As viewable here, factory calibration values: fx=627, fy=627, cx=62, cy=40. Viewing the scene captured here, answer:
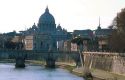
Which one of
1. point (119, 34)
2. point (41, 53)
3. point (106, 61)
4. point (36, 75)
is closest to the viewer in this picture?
point (119, 34)

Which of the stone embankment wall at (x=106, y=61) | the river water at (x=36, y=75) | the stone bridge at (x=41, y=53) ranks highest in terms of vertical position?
the stone bridge at (x=41, y=53)

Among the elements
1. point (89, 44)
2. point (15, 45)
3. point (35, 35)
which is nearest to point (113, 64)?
point (89, 44)

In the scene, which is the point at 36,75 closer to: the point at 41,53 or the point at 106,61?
the point at 106,61

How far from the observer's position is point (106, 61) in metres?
83.1

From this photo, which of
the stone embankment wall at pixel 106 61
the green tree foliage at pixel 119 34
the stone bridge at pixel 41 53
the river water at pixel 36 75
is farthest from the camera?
the stone bridge at pixel 41 53

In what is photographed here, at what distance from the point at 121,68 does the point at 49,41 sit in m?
123

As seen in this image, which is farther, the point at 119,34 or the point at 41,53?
the point at 41,53

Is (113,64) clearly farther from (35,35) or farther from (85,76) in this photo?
(35,35)

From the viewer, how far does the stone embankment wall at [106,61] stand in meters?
74.1

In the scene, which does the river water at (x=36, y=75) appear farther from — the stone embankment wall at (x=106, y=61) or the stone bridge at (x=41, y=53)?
the stone bridge at (x=41, y=53)

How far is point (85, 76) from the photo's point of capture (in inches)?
3014

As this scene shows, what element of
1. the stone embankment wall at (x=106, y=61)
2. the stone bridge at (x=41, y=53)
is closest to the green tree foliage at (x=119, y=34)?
the stone embankment wall at (x=106, y=61)

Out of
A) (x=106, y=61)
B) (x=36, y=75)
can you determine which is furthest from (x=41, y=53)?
(x=106, y=61)

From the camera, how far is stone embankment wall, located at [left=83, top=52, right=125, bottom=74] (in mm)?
74125
